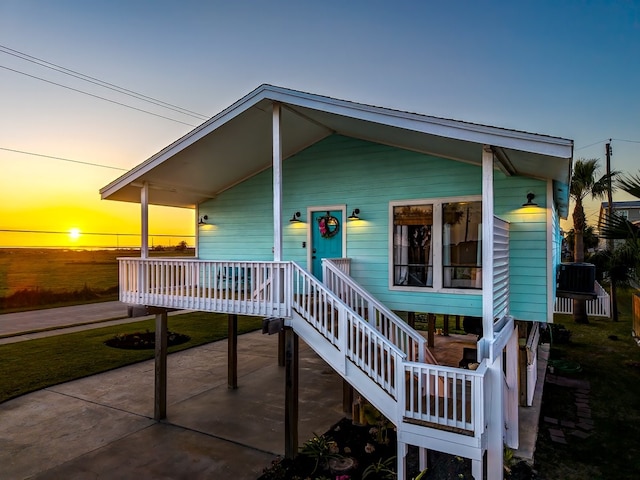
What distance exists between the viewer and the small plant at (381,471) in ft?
18.8

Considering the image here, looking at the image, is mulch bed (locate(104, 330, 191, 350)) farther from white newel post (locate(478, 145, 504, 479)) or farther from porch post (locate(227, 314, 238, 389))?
white newel post (locate(478, 145, 504, 479))

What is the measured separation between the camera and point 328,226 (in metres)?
8.15

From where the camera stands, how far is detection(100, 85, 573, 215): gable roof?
4844mm

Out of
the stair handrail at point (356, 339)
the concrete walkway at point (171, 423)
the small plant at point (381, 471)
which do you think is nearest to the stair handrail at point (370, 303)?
the stair handrail at point (356, 339)

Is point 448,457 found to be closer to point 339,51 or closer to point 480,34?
point 480,34

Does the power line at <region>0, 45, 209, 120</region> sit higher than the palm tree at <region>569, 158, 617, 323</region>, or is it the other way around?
the power line at <region>0, 45, 209, 120</region>

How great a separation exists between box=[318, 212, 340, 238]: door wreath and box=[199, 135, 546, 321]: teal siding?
0.30m

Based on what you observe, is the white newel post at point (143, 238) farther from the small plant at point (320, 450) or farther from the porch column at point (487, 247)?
the porch column at point (487, 247)

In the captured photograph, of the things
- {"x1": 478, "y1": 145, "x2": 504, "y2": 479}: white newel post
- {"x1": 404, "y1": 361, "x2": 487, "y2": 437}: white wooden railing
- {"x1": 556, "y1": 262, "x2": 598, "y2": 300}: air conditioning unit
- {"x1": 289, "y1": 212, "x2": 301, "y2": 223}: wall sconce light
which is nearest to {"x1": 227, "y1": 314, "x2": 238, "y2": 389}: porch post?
{"x1": 289, "y1": 212, "x2": 301, "y2": 223}: wall sconce light

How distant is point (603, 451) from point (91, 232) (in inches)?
871

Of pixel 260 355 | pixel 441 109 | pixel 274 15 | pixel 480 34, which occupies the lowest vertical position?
pixel 260 355

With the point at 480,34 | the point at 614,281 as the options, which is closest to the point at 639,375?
the point at 614,281

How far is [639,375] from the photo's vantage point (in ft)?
34.6

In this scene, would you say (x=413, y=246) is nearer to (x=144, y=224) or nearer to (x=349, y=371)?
(x=349, y=371)
